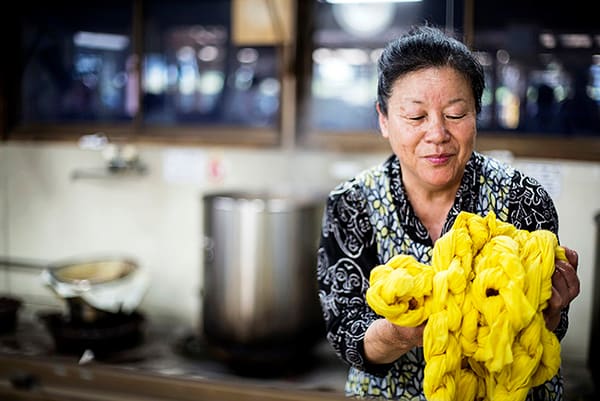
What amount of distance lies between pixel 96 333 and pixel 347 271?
2650mm

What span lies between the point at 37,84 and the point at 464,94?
4.11 metres

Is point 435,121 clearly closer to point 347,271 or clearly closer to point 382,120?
point 382,120

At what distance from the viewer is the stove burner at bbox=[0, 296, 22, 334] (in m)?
3.71

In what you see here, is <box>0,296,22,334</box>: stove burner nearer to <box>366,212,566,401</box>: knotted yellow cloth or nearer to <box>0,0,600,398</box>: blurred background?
<box>0,0,600,398</box>: blurred background

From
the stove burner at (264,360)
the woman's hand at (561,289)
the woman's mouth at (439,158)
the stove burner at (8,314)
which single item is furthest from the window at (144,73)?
the woman's hand at (561,289)

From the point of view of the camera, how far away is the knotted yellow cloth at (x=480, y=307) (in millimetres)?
847

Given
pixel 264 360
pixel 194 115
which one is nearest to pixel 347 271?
pixel 264 360

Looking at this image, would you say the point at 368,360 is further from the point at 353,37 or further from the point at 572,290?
the point at 353,37

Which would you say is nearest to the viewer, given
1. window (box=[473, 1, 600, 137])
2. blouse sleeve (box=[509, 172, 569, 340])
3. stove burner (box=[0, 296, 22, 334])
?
blouse sleeve (box=[509, 172, 569, 340])

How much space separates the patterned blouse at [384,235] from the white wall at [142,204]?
7.38 ft

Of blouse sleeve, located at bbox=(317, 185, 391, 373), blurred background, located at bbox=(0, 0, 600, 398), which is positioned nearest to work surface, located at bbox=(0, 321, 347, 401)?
blouse sleeve, located at bbox=(317, 185, 391, 373)

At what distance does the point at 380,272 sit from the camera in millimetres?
930

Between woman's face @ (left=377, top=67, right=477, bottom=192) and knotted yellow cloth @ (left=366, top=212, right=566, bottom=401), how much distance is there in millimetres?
110

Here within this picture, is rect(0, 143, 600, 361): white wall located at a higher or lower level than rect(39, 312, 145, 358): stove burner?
higher
